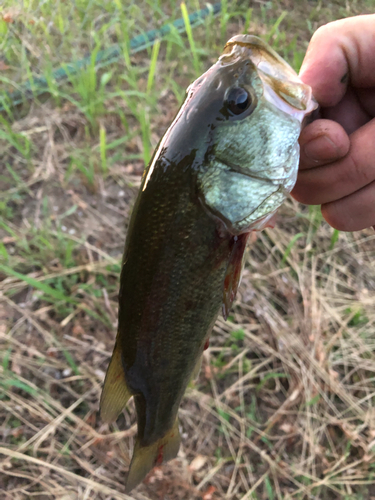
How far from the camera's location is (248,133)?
111cm

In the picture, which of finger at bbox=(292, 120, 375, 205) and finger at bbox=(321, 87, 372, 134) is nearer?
finger at bbox=(292, 120, 375, 205)

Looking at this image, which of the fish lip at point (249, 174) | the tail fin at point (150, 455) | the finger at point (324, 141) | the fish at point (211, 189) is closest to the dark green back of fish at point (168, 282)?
the fish at point (211, 189)

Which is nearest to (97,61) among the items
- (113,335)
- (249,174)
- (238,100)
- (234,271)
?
(113,335)

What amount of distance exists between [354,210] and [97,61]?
111 inches

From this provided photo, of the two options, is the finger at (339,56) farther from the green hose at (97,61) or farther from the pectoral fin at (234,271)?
the green hose at (97,61)

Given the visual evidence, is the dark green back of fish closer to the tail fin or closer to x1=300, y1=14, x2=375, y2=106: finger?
the tail fin

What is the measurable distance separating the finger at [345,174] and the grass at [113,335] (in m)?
0.96

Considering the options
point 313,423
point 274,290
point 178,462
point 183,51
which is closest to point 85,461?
point 178,462

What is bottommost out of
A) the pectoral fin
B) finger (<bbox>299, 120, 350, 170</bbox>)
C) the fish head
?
the pectoral fin

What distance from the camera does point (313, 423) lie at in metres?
2.11

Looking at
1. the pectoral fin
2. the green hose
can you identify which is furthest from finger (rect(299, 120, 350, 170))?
the green hose

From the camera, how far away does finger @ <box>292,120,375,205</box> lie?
4.17ft

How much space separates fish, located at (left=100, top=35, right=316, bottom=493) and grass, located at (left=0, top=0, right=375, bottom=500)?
1.06 m

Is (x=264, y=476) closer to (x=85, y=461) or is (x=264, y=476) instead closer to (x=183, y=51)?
(x=85, y=461)
